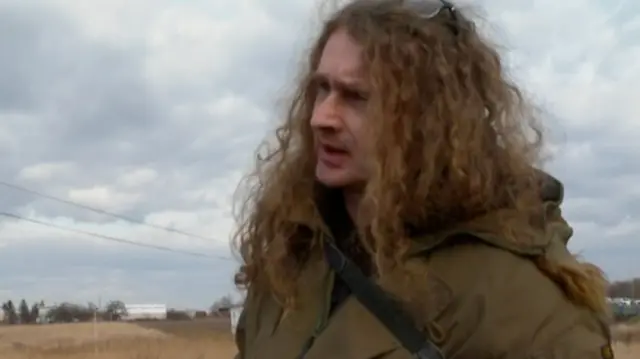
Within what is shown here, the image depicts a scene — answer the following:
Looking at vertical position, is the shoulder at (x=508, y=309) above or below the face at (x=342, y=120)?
below

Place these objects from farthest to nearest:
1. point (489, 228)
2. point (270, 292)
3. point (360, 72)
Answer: point (270, 292) → point (360, 72) → point (489, 228)

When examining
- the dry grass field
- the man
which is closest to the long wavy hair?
the man

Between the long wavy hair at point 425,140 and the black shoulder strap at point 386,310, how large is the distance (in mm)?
57

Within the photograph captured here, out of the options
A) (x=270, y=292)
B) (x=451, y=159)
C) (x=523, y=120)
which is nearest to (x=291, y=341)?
(x=270, y=292)

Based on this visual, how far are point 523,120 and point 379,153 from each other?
462mm

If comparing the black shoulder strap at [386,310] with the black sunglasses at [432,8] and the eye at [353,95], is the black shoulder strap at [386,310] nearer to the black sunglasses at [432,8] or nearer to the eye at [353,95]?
the eye at [353,95]

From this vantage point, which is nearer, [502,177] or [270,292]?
[502,177]

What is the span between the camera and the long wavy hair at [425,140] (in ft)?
7.93

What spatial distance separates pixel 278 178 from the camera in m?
2.90

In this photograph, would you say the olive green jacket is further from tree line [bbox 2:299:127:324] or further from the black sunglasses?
tree line [bbox 2:299:127:324]

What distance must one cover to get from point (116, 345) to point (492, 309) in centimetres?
1355

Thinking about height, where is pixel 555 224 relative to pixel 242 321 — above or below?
above

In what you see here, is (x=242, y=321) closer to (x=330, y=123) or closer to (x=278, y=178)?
(x=278, y=178)

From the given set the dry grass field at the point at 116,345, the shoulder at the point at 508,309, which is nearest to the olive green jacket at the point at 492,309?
the shoulder at the point at 508,309
